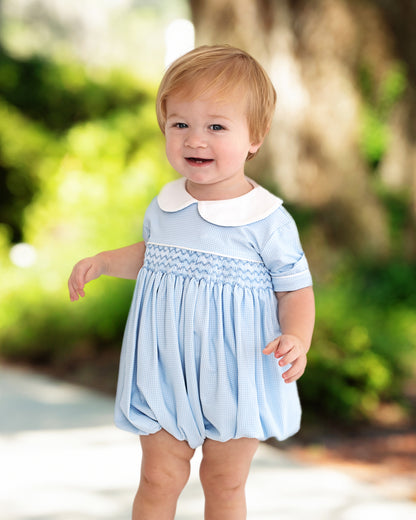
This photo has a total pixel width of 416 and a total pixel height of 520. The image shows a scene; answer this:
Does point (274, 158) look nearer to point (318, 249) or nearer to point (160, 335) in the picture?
point (318, 249)

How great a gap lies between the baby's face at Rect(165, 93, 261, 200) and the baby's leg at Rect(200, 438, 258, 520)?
25.9 inches

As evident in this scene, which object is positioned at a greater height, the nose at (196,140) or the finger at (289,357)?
the nose at (196,140)

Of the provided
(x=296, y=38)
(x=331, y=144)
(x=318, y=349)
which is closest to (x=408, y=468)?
(x=318, y=349)

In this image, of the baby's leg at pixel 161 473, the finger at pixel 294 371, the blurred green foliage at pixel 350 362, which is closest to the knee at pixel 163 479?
the baby's leg at pixel 161 473

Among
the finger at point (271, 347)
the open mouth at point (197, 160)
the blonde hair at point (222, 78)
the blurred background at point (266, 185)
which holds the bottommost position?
the finger at point (271, 347)

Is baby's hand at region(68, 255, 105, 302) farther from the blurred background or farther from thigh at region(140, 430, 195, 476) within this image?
the blurred background

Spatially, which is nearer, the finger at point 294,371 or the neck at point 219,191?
the finger at point 294,371

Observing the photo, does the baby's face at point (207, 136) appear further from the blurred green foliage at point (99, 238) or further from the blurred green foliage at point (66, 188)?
the blurred green foliage at point (66, 188)

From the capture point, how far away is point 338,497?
309cm

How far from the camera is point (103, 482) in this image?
3.16 m

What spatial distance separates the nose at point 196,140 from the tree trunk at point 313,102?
4504mm

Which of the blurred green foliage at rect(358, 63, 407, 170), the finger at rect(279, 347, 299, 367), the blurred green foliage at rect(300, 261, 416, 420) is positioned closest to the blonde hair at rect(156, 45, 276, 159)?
the finger at rect(279, 347, 299, 367)

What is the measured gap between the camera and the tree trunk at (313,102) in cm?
612

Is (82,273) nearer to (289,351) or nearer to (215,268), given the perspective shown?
(215,268)
